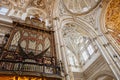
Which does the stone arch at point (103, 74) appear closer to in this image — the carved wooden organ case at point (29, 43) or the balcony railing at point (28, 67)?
the carved wooden organ case at point (29, 43)

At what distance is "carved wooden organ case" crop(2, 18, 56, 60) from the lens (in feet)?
18.3

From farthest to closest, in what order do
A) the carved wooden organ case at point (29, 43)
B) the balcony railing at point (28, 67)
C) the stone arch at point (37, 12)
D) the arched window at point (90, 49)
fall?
the arched window at point (90, 49), the stone arch at point (37, 12), the carved wooden organ case at point (29, 43), the balcony railing at point (28, 67)

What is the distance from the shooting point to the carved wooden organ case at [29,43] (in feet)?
18.3

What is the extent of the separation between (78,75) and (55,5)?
914cm

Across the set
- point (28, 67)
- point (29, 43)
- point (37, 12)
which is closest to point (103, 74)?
point (37, 12)

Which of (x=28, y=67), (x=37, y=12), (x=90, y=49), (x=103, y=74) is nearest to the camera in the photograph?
(x=28, y=67)

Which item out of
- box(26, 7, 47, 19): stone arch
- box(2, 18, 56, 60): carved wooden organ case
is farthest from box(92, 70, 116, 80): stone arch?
box(26, 7, 47, 19): stone arch

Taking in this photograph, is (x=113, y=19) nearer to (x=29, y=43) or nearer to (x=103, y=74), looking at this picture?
(x=103, y=74)

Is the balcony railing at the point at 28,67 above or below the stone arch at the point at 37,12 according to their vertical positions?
below

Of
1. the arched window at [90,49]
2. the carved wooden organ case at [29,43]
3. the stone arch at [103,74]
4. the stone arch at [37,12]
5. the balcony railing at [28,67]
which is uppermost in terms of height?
the stone arch at [37,12]

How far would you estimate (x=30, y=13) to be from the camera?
11.5 meters

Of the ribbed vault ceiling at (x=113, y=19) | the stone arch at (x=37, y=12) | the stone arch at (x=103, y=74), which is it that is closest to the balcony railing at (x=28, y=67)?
the stone arch at (x=37, y=12)

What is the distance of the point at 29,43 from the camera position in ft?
21.2

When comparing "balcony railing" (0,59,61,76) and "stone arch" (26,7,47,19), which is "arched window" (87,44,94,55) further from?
"balcony railing" (0,59,61,76)
